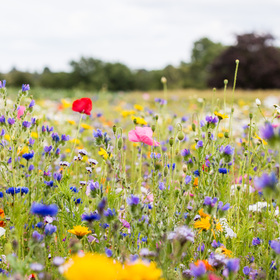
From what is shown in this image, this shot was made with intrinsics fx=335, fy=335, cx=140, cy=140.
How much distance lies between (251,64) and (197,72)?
13.5 metres

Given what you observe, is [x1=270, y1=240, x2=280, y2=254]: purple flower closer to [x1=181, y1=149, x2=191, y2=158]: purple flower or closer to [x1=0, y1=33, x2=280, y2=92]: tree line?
[x1=181, y1=149, x2=191, y2=158]: purple flower

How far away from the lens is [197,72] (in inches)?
1479

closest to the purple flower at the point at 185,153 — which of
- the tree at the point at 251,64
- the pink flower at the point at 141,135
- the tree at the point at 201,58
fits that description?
the pink flower at the point at 141,135

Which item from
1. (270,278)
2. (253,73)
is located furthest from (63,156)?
(253,73)

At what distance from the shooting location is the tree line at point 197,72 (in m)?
24.1

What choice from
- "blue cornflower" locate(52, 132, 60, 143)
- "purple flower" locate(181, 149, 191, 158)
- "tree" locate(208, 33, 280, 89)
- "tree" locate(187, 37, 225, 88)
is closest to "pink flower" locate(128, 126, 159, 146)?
"purple flower" locate(181, 149, 191, 158)

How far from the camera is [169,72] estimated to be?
36469 mm

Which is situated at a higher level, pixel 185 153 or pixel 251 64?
pixel 251 64

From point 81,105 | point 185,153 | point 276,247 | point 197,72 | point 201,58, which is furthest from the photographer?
point 201,58

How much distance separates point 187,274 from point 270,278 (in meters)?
0.43

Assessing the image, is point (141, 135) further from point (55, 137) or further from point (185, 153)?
point (55, 137)

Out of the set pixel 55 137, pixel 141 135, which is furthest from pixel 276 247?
pixel 55 137

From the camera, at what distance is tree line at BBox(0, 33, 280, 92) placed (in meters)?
24.1

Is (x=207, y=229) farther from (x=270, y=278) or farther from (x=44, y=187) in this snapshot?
(x=44, y=187)
